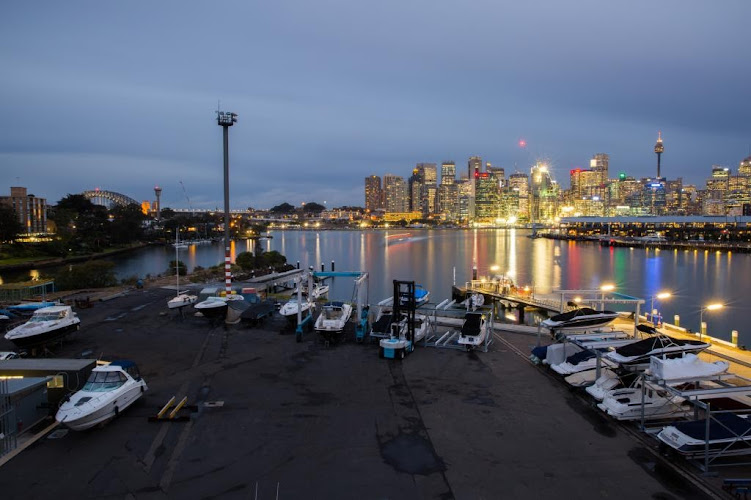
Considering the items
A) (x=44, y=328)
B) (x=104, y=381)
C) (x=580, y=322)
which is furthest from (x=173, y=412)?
(x=580, y=322)

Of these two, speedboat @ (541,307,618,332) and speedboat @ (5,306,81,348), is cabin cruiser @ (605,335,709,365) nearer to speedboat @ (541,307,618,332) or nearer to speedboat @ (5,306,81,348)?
speedboat @ (541,307,618,332)

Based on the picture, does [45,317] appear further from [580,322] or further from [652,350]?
[580,322]

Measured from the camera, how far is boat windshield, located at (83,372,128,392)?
8.38 m

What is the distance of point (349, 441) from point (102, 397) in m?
4.41

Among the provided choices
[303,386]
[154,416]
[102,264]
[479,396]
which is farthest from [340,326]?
[102,264]

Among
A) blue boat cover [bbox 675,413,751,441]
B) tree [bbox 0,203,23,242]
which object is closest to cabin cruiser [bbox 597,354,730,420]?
blue boat cover [bbox 675,413,751,441]

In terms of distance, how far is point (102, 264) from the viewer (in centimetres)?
2888

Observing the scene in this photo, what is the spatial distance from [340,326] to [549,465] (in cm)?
764

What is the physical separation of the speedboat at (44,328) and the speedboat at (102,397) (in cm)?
473

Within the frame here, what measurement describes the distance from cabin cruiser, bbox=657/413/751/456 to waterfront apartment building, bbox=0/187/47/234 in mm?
114781

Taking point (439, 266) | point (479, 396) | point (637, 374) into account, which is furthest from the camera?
point (439, 266)

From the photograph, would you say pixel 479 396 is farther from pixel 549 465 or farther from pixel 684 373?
pixel 684 373

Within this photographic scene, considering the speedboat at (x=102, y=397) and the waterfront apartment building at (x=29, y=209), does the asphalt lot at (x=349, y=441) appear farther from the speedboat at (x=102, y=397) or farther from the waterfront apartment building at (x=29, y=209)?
the waterfront apartment building at (x=29, y=209)

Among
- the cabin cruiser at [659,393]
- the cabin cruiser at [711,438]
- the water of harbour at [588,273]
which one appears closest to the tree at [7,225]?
the water of harbour at [588,273]
